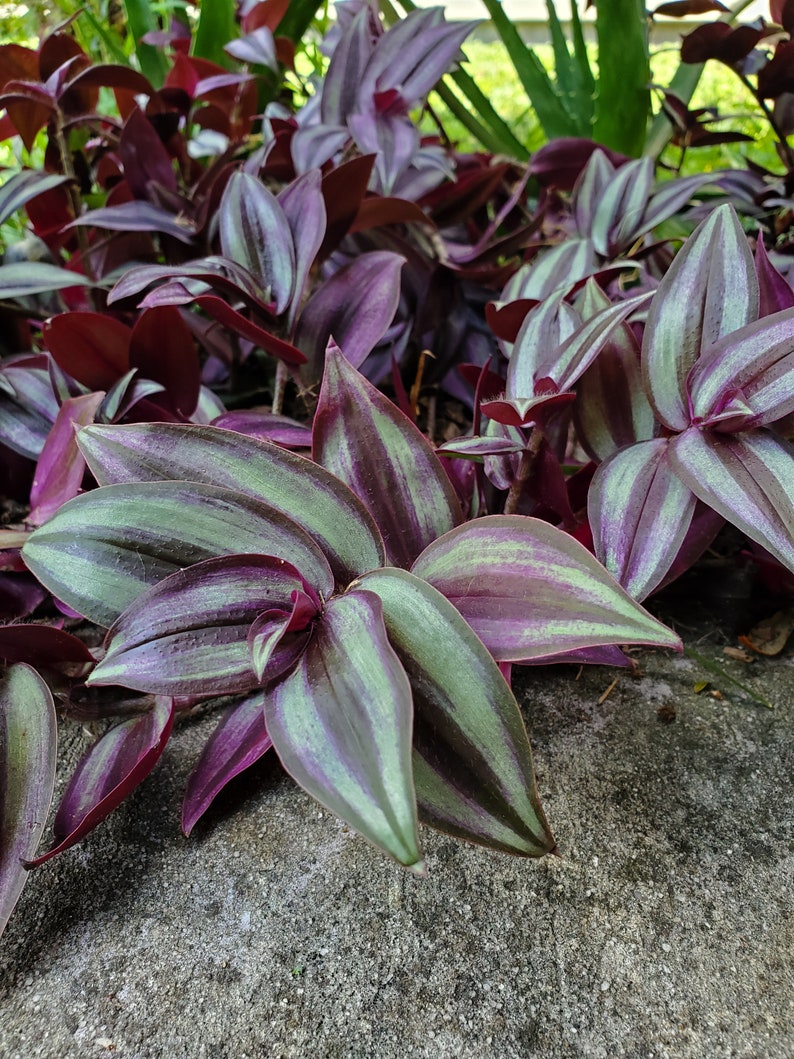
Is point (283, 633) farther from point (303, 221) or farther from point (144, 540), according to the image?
point (303, 221)

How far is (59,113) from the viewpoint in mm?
1002

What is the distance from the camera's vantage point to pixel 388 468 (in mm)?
548

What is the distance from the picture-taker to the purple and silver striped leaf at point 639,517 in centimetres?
49

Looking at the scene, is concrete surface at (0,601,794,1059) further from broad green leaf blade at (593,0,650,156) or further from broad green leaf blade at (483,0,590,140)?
broad green leaf blade at (483,0,590,140)

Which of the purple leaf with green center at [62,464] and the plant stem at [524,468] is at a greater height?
the purple leaf with green center at [62,464]

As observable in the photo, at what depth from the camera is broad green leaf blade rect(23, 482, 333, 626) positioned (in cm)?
47

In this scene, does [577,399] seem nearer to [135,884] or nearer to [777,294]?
[777,294]

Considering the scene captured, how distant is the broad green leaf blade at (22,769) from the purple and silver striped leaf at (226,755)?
107mm

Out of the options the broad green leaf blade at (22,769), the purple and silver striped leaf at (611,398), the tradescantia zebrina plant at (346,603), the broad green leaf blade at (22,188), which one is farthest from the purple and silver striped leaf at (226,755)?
the broad green leaf blade at (22,188)

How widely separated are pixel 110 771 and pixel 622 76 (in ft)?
4.96

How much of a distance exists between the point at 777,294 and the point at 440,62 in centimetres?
71

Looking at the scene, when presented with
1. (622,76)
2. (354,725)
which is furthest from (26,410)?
(622,76)

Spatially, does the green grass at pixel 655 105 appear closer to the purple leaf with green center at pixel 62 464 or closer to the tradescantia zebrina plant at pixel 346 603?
the purple leaf with green center at pixel 62 464

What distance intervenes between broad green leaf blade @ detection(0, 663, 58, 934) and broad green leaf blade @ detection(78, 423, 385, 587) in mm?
188
